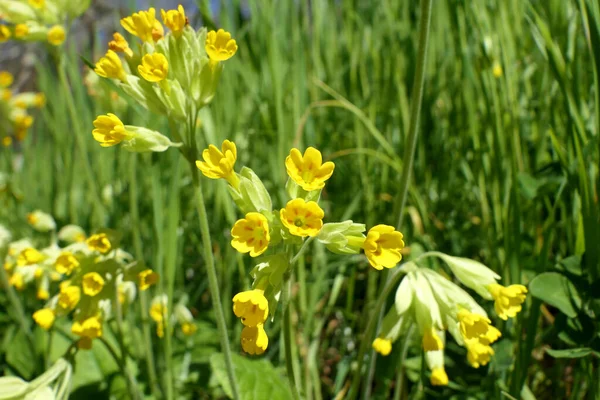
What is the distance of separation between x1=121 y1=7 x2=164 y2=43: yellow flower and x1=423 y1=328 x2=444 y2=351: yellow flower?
73 centimetres

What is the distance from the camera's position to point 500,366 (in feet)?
4.37

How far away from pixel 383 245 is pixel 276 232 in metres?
0.17

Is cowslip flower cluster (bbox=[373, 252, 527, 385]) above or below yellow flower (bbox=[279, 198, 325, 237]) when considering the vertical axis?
below

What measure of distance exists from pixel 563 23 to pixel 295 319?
126cm

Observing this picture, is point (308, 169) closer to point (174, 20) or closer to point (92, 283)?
point (174, 20)

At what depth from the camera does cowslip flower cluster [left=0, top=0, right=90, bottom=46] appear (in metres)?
1.84

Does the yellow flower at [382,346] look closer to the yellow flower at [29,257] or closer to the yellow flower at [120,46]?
the yellow flower at [120,46]

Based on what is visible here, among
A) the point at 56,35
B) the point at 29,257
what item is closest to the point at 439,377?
the point at 29,257

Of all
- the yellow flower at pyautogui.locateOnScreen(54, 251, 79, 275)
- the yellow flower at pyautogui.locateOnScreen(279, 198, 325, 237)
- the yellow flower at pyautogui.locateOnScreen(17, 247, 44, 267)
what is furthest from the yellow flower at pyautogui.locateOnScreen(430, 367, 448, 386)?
the yellow flower at pyautogui.locateOnScreen(17, 247, 44, 267)

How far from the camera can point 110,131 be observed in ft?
3.44

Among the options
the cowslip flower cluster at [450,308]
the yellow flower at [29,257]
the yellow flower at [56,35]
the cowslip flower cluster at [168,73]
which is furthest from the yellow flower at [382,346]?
the yellow flower at [56,35]

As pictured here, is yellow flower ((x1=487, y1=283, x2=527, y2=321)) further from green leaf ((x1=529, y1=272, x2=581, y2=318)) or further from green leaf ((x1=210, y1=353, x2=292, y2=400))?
green leaf ((x1=210, y1=353, x2=292, y2=400))

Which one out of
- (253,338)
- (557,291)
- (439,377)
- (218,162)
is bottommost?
(439,377)

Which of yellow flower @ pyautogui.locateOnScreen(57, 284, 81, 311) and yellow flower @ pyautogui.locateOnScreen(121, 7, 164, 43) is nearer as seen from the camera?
yellow flower @ pyautogui.locateOnScreen(121, 7, 164, 43)
